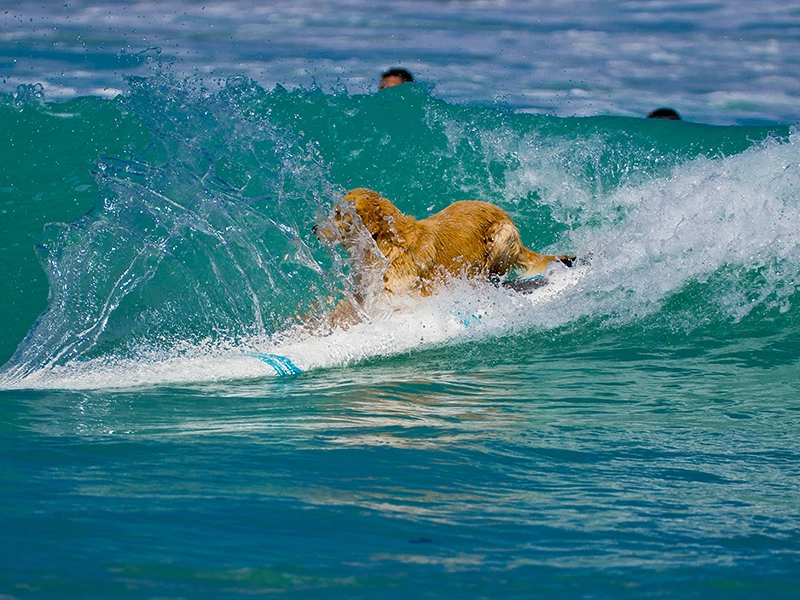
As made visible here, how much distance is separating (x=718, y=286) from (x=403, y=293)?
102 inches

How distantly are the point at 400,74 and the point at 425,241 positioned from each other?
6310 millimetres

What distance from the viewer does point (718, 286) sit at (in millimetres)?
7406

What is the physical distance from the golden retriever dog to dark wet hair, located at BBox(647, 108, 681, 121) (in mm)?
6403

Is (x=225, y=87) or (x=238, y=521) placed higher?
(x=225, y=87)

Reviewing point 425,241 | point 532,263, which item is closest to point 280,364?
point 425,241

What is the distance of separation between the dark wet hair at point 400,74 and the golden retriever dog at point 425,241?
17.4ft

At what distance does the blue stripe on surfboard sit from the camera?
18.8 ft

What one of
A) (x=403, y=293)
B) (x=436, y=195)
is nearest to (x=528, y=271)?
(x=403, y=293)

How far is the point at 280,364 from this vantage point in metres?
5.79

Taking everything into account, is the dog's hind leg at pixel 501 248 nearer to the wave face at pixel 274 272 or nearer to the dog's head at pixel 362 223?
the wave face at pixel 274 272

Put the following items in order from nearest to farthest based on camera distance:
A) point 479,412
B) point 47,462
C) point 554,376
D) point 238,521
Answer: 1. point 238,521
2. point 47,462
3. point 479,412
4. point 554,376

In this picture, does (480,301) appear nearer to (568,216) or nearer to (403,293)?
(403,293)

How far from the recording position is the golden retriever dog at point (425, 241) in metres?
6.80

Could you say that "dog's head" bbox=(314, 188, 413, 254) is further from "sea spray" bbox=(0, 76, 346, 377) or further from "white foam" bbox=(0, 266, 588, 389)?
"white foam" bbox=(0, 266, 588, 389)
